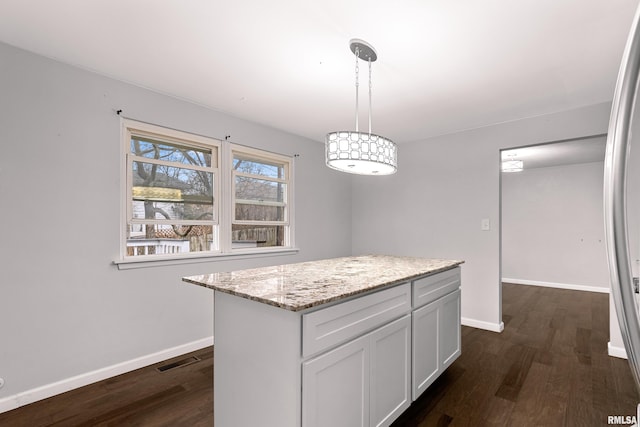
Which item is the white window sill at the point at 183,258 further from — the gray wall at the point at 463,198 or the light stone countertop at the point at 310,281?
the gray wall at the point at 463,198

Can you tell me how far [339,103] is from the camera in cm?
305

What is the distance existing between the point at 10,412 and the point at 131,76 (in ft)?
8.04

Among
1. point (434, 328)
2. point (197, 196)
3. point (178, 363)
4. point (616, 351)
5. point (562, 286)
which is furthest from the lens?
point (562, 286)

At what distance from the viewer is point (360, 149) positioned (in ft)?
6.16

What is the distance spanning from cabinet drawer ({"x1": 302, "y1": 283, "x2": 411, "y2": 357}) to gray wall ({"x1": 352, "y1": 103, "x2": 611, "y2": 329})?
224cm

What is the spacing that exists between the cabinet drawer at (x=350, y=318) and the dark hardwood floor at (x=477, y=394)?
785 millimetres

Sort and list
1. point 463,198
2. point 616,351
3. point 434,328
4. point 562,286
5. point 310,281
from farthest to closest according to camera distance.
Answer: point 562,286
point 463,198
point 616,351
point 434,328
point 310,281

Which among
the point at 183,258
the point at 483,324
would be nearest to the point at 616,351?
the point at 483,324

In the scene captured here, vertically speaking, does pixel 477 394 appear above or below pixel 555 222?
below

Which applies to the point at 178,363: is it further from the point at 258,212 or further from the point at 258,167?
the point at 258,167

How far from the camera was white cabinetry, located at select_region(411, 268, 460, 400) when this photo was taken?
6.77 feet

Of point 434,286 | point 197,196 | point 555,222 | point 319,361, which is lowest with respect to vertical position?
point 319,361

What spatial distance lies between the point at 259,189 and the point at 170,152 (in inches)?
42.0

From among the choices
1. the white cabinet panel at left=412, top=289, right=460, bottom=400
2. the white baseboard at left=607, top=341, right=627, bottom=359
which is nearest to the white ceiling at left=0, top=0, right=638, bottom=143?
the white cabinet panel at left=412, top=289, right=460, bottom=400
